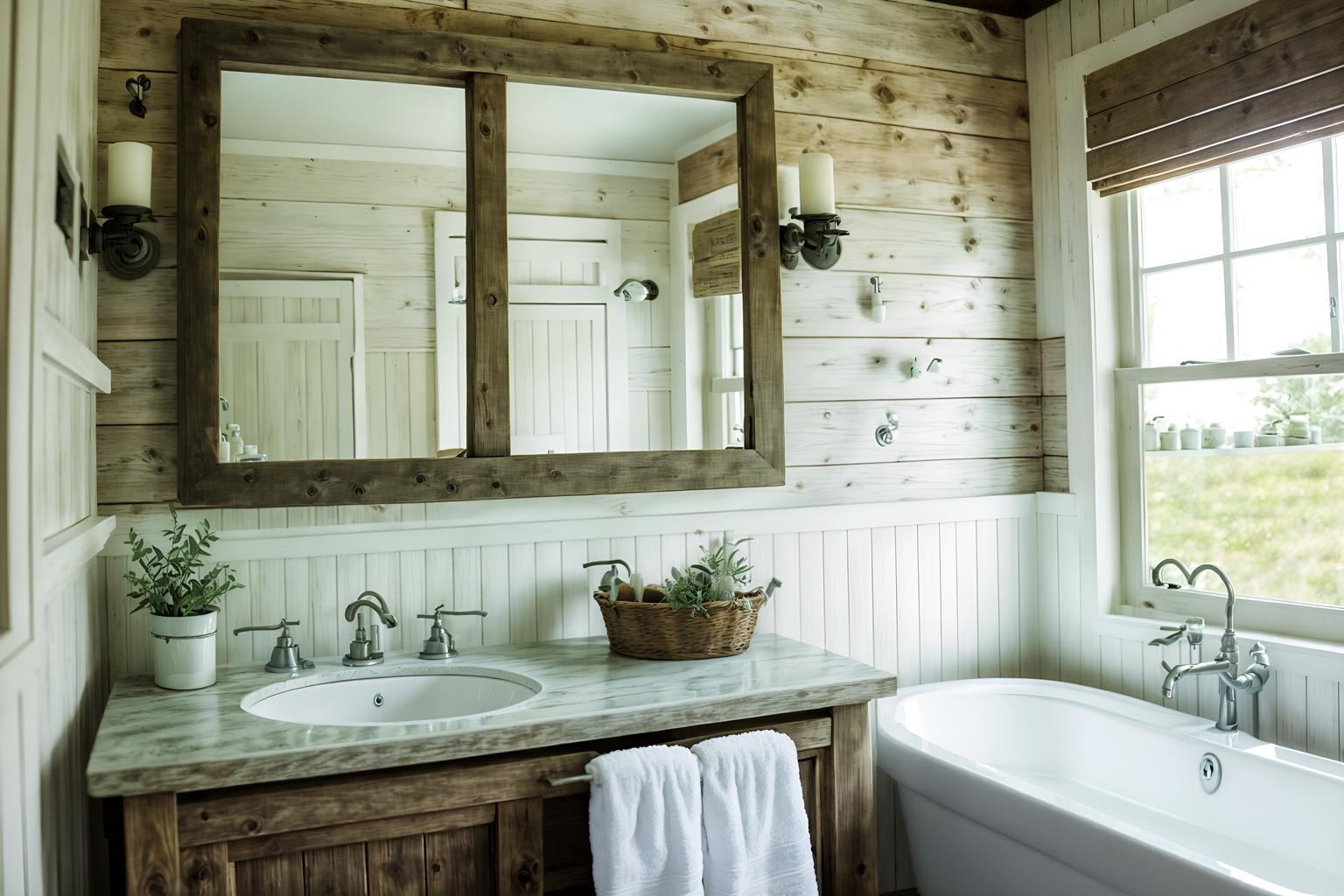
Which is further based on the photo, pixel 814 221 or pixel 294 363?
pixel 814 221

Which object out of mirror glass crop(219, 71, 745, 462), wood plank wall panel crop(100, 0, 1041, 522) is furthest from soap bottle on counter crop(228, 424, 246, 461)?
wood plank wall panel crop(100, 0, 1041, 522)

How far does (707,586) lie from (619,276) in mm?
747

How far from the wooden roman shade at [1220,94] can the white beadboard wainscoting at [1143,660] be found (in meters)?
0.94

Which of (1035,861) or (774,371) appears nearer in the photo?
(1035,861)

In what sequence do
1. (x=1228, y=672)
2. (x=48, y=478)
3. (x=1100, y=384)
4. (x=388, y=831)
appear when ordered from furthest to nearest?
1. (x=1100, y=384)
2. (x=1228, y=672)
3. (x=388, y=831)
4. (x=48, y=478)

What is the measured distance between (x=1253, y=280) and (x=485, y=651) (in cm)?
203

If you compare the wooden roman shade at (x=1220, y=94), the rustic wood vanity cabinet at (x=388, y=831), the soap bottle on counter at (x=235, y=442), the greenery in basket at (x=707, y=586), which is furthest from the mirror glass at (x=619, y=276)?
the wooden roman shade at (x=1220, y=94)

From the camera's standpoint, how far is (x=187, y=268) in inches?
82.2

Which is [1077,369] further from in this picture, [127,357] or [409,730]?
[127,357]

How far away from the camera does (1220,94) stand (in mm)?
2461

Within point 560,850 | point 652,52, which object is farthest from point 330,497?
point 652,52

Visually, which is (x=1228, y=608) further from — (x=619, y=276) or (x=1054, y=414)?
(x=619, y=276)

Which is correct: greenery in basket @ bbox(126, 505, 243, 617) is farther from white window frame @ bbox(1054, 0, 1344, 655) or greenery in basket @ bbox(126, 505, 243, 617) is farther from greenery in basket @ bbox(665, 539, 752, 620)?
white window frame @ bbox(1054, 0, 1344, 655)

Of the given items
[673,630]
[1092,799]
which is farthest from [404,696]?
[1092,799]
